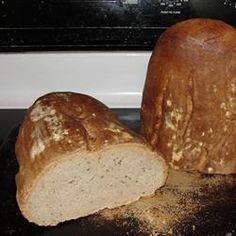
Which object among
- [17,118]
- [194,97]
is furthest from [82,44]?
[194,97]

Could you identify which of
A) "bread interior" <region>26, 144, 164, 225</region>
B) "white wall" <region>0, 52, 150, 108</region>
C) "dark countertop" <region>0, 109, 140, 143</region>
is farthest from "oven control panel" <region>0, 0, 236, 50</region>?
"bread interior" <region>26, 144, 164, 225</region>

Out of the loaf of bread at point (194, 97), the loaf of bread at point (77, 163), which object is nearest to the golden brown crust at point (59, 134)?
the loaf of bread at point (77, 163)

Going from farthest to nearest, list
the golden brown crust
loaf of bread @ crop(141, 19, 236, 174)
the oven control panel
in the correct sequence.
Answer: the oven control panel, loaf of bread @ crop(141, 19, 236, 174), the golden brown crust

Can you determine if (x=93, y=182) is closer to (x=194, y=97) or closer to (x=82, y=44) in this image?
(x=194, y=97)

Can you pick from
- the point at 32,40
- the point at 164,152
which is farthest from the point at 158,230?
the point at 32,40

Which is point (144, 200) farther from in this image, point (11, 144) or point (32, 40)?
point (32, 40)

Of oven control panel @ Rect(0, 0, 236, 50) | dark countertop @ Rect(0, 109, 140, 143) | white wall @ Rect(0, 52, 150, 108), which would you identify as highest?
oven control panel @ Rect(0, 0, 236, 50)

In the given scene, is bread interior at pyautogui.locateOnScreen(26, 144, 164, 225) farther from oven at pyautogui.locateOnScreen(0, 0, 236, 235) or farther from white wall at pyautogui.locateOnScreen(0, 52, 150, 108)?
white wall at pyautogui.locateOnScreen(0, 52, 150, 108)
